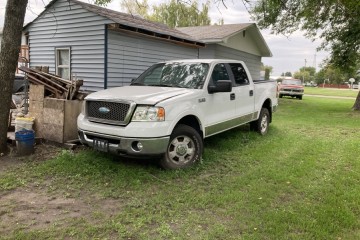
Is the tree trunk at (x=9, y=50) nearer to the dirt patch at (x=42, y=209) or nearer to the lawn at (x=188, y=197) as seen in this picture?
the lawn at (x=188, y=197)

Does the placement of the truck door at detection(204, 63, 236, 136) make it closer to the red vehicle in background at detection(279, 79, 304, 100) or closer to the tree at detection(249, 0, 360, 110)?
the tree at detection(249, 0, 360, 110)

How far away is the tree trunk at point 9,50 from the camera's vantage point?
5.82m

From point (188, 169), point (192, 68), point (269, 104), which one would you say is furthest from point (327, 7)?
point (188, 169)

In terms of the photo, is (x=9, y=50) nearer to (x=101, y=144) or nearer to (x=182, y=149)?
(x=101, y=144)

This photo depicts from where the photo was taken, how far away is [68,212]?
12.7ft

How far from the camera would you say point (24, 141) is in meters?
5.89

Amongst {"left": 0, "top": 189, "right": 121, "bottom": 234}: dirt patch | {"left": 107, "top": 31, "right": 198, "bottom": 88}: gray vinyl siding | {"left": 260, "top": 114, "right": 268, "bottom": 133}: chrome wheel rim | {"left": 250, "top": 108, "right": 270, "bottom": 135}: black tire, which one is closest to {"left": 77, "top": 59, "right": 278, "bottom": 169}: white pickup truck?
{"left": 0, "top": 189, "right": 121, "bottom": 234}: dirt patch

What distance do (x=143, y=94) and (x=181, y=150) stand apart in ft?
3.69

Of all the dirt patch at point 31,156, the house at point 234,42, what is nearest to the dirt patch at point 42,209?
the dirt patch at point 31,156

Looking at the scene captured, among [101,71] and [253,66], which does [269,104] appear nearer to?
[101,71]

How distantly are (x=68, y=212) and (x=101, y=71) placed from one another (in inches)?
200

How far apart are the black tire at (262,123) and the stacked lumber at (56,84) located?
174 inches

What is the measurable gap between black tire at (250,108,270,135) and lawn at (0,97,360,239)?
1.64m

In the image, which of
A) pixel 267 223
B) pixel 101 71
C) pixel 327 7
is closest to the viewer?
pixel 267 223
